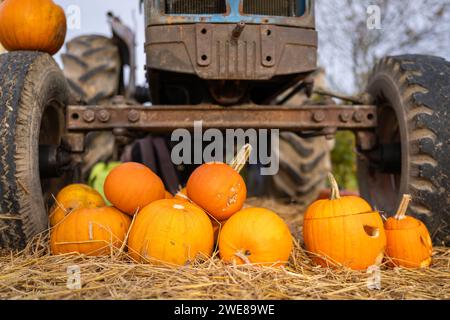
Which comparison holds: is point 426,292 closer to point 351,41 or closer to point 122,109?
point 122,109

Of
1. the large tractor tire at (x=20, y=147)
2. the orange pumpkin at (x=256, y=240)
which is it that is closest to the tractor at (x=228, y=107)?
the large tractor tire at (x=20, y=147)

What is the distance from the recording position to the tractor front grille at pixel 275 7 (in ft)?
9.87

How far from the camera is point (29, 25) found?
294 centimetres

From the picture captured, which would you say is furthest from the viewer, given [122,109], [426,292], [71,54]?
[71,54]

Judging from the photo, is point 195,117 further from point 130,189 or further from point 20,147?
point 20,147

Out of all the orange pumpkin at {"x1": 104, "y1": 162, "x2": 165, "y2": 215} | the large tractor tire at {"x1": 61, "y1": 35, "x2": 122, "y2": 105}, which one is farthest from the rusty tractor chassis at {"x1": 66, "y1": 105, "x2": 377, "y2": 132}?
the large tractor tire at {"x1": 61, "y1": 35, "x2": 122, "y2": 105}

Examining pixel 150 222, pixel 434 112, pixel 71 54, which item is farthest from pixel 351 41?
pixel 150 222

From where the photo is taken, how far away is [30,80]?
2516 millimetres

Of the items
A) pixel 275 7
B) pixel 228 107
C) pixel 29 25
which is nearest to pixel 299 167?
pixel 228 107

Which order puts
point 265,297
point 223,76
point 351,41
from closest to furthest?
point 265,297 → point 223,76 → point 351,41

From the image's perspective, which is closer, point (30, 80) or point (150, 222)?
point (150, 222)

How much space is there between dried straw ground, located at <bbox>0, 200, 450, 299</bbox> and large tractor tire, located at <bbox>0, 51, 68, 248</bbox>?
0.53ft

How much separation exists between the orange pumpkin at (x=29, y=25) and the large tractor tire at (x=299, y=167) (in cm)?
228

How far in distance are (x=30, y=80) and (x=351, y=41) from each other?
38.3 ft
